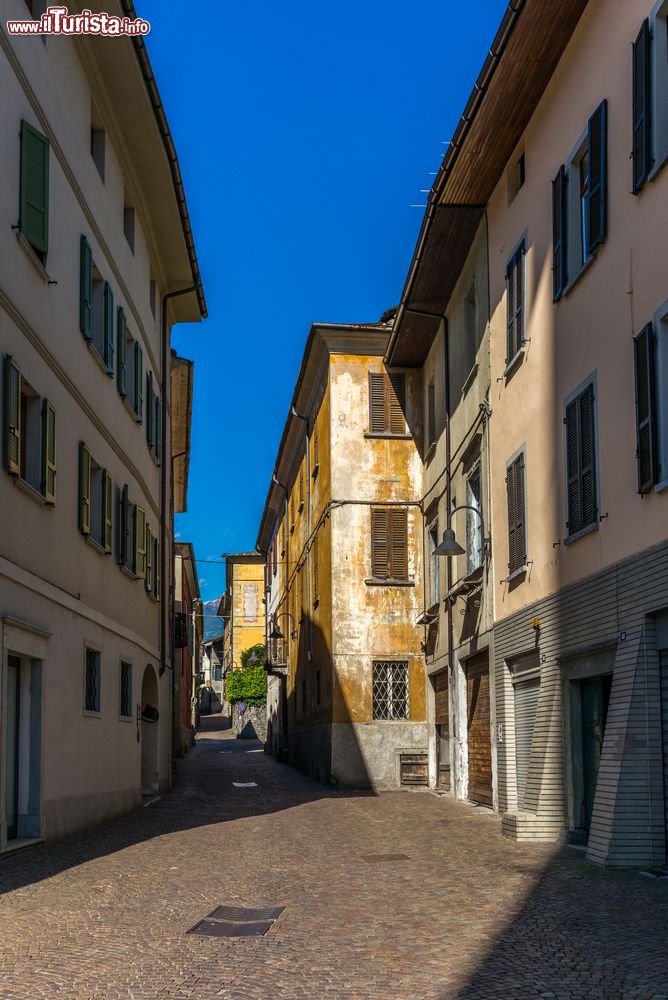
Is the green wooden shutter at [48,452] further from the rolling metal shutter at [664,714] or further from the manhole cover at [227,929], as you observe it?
the rolling metal shutter at [664,714]

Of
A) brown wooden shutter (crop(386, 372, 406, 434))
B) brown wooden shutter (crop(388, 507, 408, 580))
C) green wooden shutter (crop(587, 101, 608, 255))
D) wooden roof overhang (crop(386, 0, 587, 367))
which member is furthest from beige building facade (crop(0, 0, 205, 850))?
green wooden shutter (crop(587, 101, 608, 255))

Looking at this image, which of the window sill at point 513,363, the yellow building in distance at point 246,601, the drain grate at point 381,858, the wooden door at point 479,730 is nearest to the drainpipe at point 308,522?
the wooden door at point 479,730

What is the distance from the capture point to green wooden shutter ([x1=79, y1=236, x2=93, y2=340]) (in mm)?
16828

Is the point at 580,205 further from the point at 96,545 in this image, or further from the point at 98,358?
the point at 96,545

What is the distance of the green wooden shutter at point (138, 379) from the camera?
22.1m

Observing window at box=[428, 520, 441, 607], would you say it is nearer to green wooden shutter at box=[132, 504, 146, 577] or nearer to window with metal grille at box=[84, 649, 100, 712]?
green wooden shutter at box=[132, 504, 146, 577]

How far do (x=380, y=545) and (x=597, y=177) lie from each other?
48.1ft

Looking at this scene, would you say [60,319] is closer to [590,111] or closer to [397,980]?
[590,111]

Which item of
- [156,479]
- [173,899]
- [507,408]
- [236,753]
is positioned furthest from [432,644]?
[236,753]

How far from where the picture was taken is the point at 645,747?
36.7 ft

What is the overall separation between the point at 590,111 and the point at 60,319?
7.04 metres

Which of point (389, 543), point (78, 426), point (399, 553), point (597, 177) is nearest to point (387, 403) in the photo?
point (389, 543)

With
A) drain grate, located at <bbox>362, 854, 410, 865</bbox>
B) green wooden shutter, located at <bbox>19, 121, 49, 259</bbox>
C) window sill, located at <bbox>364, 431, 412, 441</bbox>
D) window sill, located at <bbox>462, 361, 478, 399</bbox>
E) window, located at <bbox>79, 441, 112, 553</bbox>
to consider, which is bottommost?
drain grate, located at <bbox>362, 854, 410, 865</bbox>

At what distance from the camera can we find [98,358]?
1798 cm
